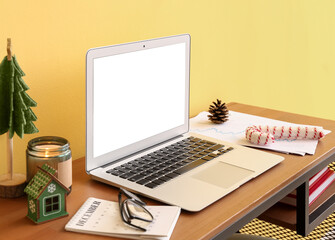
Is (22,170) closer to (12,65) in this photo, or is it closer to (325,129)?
(12,65)

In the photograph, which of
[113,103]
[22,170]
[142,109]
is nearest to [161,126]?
[142,109]

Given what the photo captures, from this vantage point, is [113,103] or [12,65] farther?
[113,103]

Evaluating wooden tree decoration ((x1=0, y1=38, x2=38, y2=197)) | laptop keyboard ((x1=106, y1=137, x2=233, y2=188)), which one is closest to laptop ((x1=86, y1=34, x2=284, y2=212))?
laptop keyboard ((x1=106, y1=137, x2=233, y2=188))

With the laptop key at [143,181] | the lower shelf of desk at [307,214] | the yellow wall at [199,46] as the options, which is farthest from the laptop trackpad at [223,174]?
the yellow wall at [199,46]

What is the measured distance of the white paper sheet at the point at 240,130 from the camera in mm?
1373

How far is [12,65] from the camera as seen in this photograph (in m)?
1.03

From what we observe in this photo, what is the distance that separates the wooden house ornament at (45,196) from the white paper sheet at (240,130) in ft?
1.92

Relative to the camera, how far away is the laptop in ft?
3.64

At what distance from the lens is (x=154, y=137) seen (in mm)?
1317

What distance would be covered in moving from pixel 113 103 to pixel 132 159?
143 mm

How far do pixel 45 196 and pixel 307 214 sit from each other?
699 millimetres

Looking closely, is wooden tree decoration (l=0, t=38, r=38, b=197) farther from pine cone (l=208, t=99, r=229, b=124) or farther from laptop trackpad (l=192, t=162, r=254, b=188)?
pine cone (l=208, t=99, r=229, b=124)

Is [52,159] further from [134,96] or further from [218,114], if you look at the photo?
[218,114]

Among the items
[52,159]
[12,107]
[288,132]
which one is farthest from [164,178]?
[288,132]
